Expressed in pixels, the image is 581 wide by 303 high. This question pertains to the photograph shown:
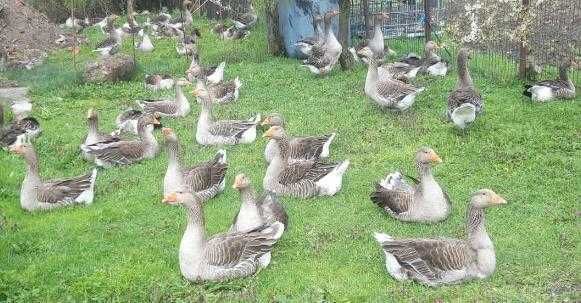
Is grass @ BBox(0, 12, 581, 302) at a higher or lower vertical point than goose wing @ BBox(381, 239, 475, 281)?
lower

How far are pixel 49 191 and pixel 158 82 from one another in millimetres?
7786

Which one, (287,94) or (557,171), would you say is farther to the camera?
(287,94)

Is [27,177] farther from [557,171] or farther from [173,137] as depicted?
[557,171]

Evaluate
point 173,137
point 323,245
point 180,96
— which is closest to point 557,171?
point 323,245

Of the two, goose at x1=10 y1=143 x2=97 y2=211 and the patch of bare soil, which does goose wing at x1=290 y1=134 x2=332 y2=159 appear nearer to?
goose at x1=10 y1=143 x2=97 y2=211

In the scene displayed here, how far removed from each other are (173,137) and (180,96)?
492 centimetres

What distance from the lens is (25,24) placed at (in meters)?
28.2

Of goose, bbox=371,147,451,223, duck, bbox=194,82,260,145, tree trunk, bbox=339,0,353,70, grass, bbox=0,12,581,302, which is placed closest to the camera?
grass, bbox=0,12,581,302

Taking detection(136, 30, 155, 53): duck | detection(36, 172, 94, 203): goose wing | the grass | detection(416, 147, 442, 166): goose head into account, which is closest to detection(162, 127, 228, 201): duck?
the grass

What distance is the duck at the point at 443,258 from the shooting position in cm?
845

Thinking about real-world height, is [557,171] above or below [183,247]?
below

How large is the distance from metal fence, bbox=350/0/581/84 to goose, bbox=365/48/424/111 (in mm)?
3310

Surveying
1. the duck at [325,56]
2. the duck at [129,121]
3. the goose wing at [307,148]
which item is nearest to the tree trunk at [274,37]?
the duck at [325,56]

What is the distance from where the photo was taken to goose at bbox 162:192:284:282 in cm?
879
